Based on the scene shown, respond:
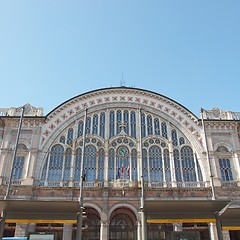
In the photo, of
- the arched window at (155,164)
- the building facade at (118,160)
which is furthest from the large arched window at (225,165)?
the arched window at (155,164)

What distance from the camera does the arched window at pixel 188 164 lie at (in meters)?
32.0

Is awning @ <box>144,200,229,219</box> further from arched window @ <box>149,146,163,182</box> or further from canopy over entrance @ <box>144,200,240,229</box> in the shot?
arched window @ <box>149,146,163,182</box>

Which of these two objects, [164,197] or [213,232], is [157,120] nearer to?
Result: [164,197]

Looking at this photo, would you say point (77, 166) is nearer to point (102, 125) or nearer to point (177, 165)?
point (102, 125)

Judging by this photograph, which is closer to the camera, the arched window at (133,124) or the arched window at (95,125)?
the arched window at (95,125)

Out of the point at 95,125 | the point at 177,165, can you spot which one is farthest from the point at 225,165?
the point at 95,125

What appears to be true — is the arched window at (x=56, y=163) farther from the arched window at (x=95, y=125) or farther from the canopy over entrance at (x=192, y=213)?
the canopy over entrance at (x=192, y=213)

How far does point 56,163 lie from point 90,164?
3896mm

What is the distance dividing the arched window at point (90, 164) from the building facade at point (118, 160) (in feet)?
0.37

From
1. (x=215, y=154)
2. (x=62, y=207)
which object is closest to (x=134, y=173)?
(x=215, y=154)

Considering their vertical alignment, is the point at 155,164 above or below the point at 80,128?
below

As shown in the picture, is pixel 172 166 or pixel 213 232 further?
pixel 172 166

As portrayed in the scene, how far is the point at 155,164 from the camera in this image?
1291 inches

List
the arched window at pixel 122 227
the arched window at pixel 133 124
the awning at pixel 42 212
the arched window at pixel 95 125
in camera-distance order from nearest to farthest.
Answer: the awning at pixel 42 212 → the arched window at pixel 122 227 → the arched window at pixel 95 125 → the arched window at pixel 133 124
